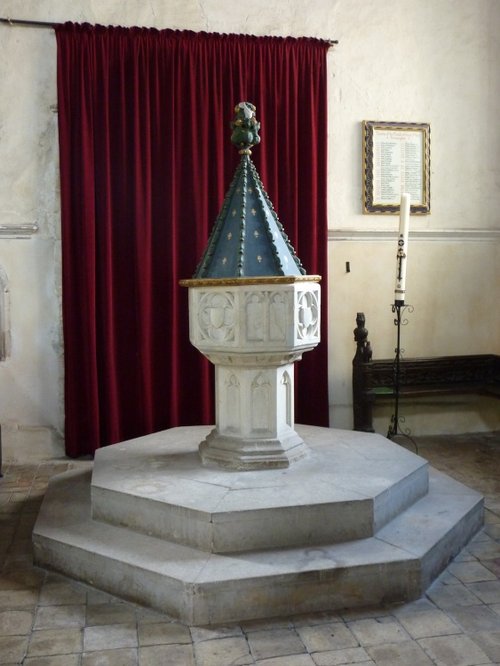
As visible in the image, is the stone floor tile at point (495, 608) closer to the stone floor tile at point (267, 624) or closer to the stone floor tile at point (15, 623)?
the stone floor tile at point (267, 624)

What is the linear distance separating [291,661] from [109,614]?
694 millimetres

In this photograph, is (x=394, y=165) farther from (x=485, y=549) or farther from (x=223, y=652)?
(x=223, y=652)

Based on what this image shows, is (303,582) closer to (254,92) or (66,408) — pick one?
(66,408)

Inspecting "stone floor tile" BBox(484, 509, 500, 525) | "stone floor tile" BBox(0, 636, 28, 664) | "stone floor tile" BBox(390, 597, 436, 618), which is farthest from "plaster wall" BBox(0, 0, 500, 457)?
"stone floor tile" BBox(390, 597, 436, 618)

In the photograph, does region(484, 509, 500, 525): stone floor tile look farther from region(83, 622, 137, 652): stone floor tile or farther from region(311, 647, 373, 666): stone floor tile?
region(83, 622, 137, 652): stone floor tile

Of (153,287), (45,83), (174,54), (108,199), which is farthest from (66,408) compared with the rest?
(174,54)

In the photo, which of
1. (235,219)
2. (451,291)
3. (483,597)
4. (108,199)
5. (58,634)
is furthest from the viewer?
(451,291)

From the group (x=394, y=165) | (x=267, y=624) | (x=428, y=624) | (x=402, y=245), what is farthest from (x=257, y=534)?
(x=394, y=165)

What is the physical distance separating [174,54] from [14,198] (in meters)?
1.42

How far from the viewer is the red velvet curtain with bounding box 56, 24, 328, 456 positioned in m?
4.42

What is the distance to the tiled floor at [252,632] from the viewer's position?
2.12m

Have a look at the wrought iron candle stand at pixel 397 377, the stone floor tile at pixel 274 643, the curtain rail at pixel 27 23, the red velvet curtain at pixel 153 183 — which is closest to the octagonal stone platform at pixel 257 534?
the stone floor tile at pixel 274 643

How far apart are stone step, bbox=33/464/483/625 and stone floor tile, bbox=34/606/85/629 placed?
165 millimetres

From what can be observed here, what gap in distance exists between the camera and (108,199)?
14.5 ft
